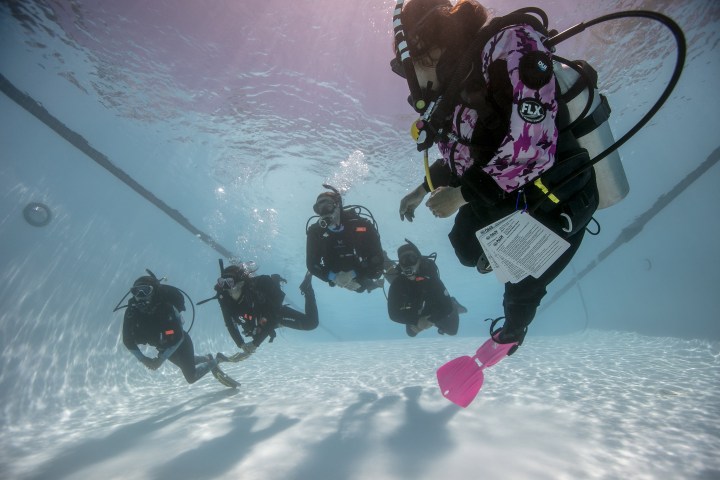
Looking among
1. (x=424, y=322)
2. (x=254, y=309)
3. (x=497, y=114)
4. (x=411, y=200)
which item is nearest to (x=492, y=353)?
(x=411, y=200)

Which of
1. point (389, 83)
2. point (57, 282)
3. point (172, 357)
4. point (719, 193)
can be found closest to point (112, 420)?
point (172, 357)

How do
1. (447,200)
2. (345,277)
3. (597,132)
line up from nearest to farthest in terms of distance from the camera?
(597,132)
(447,200)
(345,277)

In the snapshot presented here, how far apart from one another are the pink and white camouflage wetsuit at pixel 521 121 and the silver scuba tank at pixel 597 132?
33cm

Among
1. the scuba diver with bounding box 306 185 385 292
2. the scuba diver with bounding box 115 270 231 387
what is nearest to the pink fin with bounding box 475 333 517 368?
the scuba diver with bounding box 306 185 385 292

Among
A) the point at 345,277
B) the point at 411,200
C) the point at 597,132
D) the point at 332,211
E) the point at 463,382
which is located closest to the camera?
the point at 597,132

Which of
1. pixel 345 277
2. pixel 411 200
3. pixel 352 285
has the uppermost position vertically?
pixel 411 200

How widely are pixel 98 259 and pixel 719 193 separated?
3699cm

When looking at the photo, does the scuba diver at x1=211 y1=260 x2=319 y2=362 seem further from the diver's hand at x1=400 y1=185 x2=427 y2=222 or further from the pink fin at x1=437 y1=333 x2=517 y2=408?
the diver's hand at x1=400 y1=185 x2=427 y2=222

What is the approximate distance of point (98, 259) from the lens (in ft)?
44.2

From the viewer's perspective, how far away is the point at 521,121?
1.75 m

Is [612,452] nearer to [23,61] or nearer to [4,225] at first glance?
[4,225]

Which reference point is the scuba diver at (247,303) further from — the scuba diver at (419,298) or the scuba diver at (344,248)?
the scuba diver at (419,298)

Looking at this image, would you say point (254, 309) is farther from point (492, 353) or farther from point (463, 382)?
point (492, 353)

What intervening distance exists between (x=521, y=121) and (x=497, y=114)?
187 millimetres
